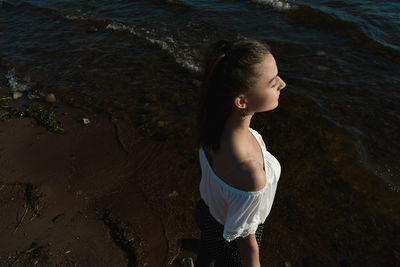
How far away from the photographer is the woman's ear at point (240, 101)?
1.78m

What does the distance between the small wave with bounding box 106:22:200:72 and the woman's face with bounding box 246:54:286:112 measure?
5.85m

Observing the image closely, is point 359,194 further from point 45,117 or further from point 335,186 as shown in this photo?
point 45,117

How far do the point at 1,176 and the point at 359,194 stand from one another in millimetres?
5576

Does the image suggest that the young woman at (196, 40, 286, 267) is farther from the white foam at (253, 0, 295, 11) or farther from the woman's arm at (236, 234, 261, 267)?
the white foam at (253, 0, 295, 11)

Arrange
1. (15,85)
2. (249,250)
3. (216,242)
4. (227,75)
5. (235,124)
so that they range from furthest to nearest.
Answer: (15,85)
(216,242)
(249,250)
(235,124)
(227,75)

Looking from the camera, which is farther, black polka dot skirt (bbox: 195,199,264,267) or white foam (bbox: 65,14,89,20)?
white foam (bbox: 65,14,89,20)

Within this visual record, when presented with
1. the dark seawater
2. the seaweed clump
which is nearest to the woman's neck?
the dark seawater

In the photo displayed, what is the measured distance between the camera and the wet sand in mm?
3684

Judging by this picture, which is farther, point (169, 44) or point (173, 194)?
point (169, 44)

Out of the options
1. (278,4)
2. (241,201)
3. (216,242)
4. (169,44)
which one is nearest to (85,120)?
(169,44)

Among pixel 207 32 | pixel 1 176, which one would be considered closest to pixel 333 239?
pixel 1 176

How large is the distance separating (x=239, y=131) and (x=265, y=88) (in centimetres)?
32

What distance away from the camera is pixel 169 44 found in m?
8.77

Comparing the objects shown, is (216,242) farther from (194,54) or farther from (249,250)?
(194,54)
